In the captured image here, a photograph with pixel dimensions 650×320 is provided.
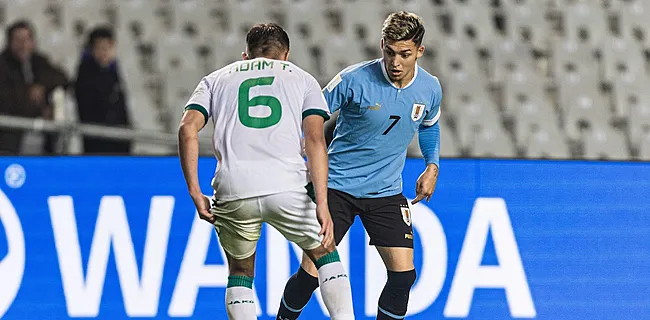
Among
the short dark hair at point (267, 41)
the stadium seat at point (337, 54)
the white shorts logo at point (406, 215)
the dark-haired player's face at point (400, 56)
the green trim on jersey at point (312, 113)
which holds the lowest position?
the white shorts logo at point (406, 215)

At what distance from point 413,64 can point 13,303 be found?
2.81m

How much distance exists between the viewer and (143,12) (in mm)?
8680

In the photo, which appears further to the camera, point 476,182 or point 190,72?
point 190,72

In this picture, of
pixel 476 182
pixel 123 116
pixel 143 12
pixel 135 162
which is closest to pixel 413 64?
pixel 476 182

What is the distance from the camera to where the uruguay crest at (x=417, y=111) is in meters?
4.37

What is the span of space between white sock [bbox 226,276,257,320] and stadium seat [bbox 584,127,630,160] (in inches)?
206

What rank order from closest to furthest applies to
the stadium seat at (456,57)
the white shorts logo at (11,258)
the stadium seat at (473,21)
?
the white shorts logo at (11,258) → the stadium seat at (456,57) → the stadium seat at (473,21)

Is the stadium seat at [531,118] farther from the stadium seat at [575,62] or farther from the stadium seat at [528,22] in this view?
the stadium seat at [528,22]

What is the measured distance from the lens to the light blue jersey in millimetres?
4336

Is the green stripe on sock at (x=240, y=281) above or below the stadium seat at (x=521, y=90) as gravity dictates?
below

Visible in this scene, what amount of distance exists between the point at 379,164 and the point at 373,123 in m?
0.21

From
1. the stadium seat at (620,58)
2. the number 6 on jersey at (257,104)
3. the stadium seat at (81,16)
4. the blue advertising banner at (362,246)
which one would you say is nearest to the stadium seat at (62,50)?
the stadium seat at (81,16)

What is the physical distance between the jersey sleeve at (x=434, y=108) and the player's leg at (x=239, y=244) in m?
1.04

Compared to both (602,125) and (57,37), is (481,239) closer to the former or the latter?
(602,125)
